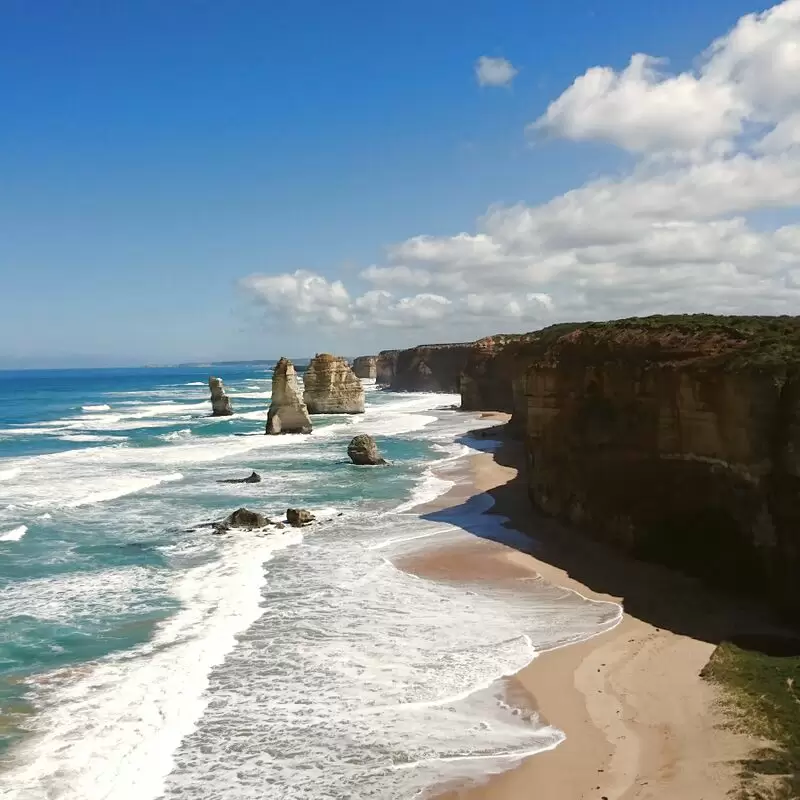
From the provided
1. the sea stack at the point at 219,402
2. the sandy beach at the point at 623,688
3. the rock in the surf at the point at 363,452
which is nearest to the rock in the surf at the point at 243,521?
the sandy beach at the point at 623,688

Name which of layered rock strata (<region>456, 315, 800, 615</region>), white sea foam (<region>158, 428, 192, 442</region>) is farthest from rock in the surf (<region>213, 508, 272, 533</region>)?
white sea foam (<region>158, 428, 192, 442</region>)

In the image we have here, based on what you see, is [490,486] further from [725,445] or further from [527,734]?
[527,734]

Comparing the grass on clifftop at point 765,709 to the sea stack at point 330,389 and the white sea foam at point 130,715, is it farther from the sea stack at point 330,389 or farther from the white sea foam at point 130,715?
the sea stack at point 330,389

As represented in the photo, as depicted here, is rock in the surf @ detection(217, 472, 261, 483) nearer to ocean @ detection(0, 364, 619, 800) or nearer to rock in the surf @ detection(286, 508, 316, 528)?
ocean @ detection(0, 364, 619, 800)

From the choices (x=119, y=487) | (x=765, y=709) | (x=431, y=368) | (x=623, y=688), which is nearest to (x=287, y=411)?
(x=119, y=487)

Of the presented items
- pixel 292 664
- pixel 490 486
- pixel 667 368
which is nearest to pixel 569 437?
pixel 667 368
